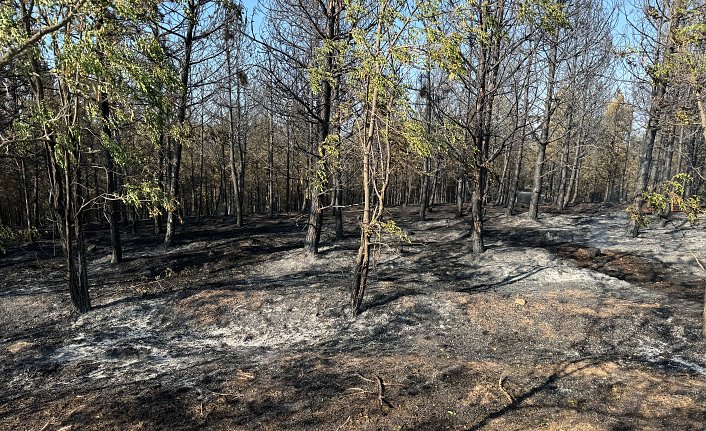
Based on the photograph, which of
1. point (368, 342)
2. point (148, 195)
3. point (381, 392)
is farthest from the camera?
point (368, 342)

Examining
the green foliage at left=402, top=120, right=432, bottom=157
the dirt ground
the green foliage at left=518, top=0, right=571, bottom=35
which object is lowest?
the dirt ground

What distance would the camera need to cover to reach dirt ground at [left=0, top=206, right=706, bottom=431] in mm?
5055

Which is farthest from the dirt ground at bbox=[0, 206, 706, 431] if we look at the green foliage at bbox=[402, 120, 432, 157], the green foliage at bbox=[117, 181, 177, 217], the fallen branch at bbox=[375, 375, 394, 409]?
the green foliage at bbox=[402, 120, 432, 157]

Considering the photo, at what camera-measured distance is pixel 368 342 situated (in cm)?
764

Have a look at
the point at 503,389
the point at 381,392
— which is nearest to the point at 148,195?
the point at 381,392

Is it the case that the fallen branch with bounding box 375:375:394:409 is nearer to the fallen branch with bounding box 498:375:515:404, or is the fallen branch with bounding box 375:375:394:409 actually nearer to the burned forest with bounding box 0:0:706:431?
the burned forest with bounding box 0:0:706:431

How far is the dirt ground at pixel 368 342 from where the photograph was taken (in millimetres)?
5055

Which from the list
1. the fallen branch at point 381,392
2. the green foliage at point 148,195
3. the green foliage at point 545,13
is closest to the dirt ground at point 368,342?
the fallen branch at point 381,392

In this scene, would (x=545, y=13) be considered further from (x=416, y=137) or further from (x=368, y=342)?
(x=368, y=342)

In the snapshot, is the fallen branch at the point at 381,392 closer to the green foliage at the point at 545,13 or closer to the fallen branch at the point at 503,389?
the fallen branch at the point at 503,389

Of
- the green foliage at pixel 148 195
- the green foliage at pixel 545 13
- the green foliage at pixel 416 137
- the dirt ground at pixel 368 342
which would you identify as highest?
the green foliage at pixel 545 13

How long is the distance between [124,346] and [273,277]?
488 cm

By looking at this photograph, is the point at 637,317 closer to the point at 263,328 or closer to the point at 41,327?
the point at 263,328

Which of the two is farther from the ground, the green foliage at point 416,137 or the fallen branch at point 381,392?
the green foliage at point 416,137
